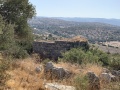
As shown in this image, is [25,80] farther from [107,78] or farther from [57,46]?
[57,46]

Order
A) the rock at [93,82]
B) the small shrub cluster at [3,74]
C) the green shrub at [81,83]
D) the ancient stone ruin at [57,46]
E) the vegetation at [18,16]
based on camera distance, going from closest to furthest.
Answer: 1. the green shrub at [81,83]
2. the small shrub cluster at [3,74]
3. the rock at [93,82]
4. the vegetation at [18,16]
5. the ancient stone ruin at [57,46]

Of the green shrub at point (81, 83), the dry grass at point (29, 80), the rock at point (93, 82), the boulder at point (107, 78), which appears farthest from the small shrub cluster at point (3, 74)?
the boulder at point (107, 78)

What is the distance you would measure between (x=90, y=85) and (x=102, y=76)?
113 centimetres

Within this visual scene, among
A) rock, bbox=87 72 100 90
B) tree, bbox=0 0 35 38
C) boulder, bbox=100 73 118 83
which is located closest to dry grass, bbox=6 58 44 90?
rock, bbox=87 72 100 90

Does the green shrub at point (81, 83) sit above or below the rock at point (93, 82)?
above

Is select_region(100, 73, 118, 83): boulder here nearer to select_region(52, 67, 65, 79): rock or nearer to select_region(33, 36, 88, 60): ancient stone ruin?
select_region(52, 67, 65, 79): rock

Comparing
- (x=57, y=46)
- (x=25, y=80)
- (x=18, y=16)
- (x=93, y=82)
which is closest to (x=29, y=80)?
(x=25, y=80)

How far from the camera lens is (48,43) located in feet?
76.8

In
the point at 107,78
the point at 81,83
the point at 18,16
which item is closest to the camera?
the point at 81,83

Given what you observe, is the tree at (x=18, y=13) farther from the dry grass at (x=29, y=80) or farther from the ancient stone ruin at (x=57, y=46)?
the dry grass at (x=29, y=80)

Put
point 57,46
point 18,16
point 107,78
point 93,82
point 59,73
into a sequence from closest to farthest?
point 93,82 → point 107,78 → point 59,73 → point 18,16 → point 57,46

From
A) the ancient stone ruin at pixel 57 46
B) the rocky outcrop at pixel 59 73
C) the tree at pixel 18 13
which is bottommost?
the ancient stone ruin at pixel 57 46

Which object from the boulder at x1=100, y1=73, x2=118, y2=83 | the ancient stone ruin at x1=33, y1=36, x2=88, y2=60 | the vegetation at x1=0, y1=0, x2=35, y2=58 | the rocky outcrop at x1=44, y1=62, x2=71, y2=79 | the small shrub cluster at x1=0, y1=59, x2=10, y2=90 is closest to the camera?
the small shrub cluster at x1=0, y1=59, x2=10, y2=90

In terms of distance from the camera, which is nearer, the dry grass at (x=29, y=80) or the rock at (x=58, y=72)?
the dry grass at (x=29, y=80)
